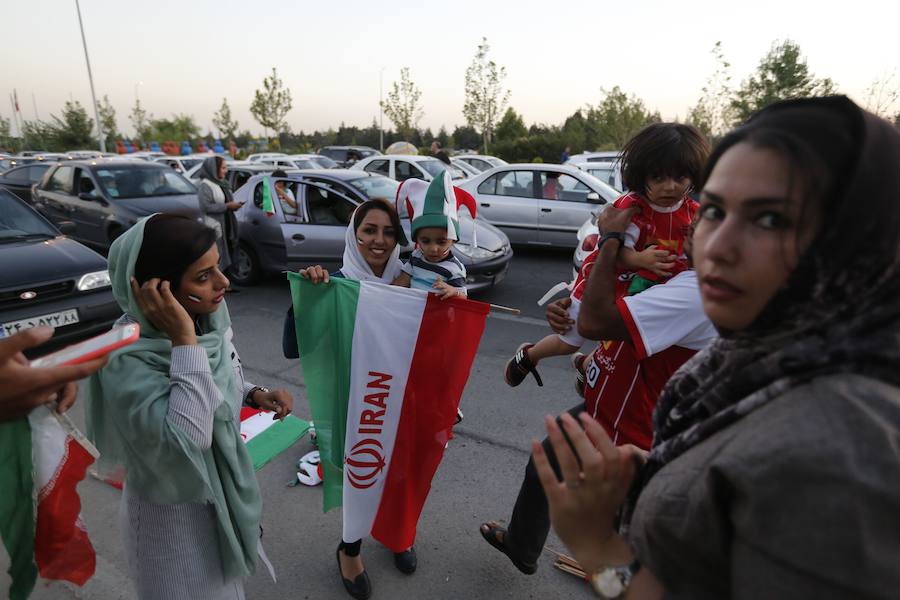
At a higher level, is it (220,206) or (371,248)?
(371,248)

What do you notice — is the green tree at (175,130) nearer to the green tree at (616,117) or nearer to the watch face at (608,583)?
the green tree at (616,117)

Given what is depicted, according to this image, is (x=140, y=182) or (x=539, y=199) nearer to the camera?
(x=140, y=182)

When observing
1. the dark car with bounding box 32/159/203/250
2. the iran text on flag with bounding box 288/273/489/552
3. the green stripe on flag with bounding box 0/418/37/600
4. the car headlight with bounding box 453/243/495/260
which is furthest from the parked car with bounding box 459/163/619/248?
the green stripe on flag with bounding box 0/418/37/600

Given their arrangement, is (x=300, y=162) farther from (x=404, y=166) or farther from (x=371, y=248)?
(x=371, y=248)

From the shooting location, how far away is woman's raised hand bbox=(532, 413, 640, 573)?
36.0 inches

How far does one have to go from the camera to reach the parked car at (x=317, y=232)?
6.85 metres

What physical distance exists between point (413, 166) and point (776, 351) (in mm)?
12026

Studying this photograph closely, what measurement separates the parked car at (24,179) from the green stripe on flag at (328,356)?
13529 millimetres

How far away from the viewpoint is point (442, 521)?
2816mm

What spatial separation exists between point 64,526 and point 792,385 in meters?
1.83

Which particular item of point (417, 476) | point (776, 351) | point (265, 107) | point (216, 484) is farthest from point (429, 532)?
point (265, 107)

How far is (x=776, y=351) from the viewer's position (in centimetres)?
74

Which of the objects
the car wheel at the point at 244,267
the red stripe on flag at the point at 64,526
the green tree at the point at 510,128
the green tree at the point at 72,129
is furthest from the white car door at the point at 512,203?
the green tree at the point at 72,129

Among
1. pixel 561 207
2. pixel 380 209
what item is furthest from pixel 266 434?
pixel 561 207
